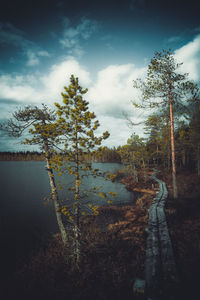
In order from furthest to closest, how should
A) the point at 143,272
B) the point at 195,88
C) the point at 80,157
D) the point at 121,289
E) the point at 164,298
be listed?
the point at 195,88 → the point at 80,157 → the point at 143,272 → the point at 121,289 → the point at 164,298

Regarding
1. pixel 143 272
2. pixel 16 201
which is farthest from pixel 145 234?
pixel 16 201

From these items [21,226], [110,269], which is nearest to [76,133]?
[110,269]

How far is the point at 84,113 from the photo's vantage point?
19.6 feet

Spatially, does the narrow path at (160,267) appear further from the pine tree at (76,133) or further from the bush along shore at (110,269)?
the pine tree at (76,133)

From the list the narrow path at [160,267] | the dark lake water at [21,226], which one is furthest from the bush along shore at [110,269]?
the dark lake water at [21,226]

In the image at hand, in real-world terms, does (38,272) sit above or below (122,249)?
below

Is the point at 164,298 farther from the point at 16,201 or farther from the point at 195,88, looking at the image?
the point at 16,201

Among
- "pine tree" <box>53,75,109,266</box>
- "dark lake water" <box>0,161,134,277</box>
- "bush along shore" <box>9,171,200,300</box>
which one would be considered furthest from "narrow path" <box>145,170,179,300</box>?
"dark lake water" <box>0,161,134,277</box>

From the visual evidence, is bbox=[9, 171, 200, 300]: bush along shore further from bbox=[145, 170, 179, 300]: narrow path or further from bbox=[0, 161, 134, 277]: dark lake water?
bbox=[0, 161, 134, 277]: dark lake water

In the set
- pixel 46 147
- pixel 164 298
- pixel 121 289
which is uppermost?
pixel 46 147

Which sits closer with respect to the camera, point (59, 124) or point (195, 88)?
point (59, 124)

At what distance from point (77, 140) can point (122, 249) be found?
21.0 ft

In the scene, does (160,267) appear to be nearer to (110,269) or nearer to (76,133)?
(110,269)

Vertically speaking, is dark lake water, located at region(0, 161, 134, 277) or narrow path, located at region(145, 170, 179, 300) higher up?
narrow path, located at region(145, 170, 179, 300)
